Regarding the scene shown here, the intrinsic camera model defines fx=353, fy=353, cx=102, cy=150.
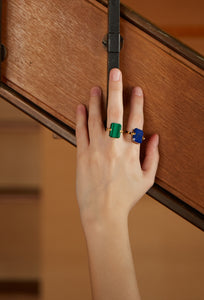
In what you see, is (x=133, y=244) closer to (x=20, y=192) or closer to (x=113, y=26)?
(x=20, y=192)

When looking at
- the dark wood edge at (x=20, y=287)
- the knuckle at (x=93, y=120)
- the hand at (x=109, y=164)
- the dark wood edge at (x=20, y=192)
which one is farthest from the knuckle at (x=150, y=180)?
the dark wood edge at (x=20, y=287)

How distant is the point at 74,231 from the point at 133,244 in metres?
0.31

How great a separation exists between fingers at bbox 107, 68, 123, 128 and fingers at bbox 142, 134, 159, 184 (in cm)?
6

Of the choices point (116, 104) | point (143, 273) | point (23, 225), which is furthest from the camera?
point (23, 225)

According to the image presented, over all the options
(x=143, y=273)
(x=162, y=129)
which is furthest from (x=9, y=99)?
(x=143, y=273)

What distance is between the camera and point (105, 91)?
1.53 ft

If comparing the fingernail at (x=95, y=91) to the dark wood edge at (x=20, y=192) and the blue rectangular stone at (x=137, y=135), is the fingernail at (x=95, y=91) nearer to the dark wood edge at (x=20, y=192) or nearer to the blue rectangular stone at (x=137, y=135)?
the blue rectangular stone at (x=137, y=135)

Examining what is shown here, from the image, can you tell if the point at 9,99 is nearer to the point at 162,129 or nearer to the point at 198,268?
the point at 162,129

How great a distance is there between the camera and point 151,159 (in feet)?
1.54

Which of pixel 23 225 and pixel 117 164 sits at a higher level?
pixel 23 225

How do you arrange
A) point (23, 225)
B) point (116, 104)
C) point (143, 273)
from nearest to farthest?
point (116, 104), point (143, 273), point (23, 225)

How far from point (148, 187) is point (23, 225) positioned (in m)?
1.63

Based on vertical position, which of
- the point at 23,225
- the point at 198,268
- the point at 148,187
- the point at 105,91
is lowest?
the point at 148,187

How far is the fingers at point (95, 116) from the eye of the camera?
456 mm
